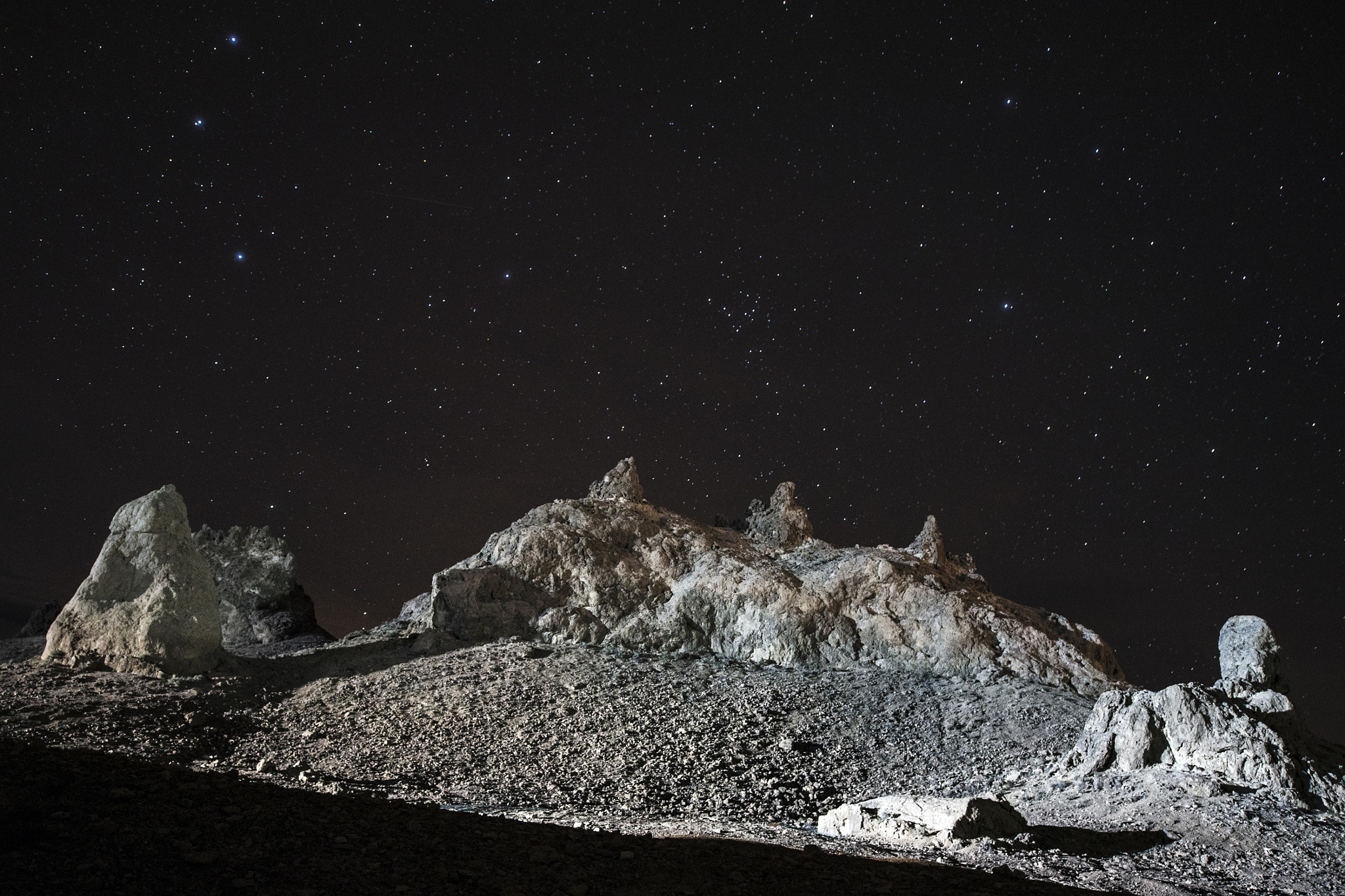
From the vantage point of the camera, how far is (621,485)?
32.5 meters

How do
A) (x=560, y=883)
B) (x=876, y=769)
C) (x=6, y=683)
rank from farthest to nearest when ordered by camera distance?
(x=6, y=683), (x=876, y=769), (x=560, y=883)

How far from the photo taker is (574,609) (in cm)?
2572

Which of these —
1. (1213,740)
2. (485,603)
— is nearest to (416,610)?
(485,603)

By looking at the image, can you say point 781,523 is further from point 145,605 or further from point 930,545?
point 145,605

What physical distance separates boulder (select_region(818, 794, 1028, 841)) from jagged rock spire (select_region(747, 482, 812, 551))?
2111 cm

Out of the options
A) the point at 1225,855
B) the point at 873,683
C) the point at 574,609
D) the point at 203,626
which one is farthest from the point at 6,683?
the point at 1225,855

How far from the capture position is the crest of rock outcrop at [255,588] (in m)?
36.2

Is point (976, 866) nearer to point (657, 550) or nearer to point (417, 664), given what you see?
point (417, 664)

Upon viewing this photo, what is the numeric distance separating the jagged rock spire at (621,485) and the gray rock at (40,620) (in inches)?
1144

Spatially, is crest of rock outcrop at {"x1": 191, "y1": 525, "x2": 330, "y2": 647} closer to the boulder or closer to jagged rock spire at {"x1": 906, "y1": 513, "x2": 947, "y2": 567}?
jagged rock spire at {"x1": 906, "y1": 513, "x2": 947, "y2": 567}

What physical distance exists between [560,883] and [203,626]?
69.0ft

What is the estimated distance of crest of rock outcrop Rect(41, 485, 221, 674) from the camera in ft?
68.5

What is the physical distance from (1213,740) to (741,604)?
1406cm

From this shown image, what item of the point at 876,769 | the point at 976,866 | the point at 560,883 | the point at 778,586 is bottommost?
the point at 876,769
